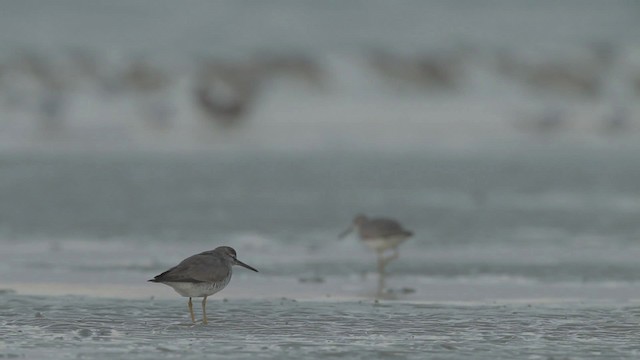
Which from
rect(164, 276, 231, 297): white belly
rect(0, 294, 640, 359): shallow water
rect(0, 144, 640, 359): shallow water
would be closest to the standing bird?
rect(0, 144, 640, 359): shallow water

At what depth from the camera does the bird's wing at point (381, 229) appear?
17953 mm

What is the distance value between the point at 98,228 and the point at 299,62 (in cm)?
5978

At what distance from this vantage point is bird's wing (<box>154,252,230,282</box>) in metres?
12.6

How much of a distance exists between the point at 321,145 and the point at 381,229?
4366 cm

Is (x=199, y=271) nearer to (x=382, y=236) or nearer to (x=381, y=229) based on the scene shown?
(x=382, y=236)

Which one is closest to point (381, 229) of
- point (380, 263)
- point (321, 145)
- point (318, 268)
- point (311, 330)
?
point (380, 263)

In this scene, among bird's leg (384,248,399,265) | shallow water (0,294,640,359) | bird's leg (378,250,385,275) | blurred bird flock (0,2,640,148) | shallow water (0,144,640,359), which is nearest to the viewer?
shallow water (0,294,640,359)

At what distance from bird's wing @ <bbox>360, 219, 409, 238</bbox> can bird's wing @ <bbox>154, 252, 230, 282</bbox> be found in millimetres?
5161

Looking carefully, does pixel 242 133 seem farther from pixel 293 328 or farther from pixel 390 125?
pixel 293 328

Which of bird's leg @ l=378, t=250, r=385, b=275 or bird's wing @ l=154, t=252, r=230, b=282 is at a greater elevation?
bird's leg @ l=378, t=250, r=385, b=275

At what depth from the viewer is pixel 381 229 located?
1802cm

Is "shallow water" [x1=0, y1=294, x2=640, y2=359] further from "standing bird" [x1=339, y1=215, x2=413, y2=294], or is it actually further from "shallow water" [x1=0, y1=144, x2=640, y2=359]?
"standing bird" [x1=339, y1=215, x2=413, y2=294]

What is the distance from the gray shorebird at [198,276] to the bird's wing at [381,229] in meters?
5.13

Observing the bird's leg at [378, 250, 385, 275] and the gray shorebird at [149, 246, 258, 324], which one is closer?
the gray shorebird at [149, 246, 258, 324]
